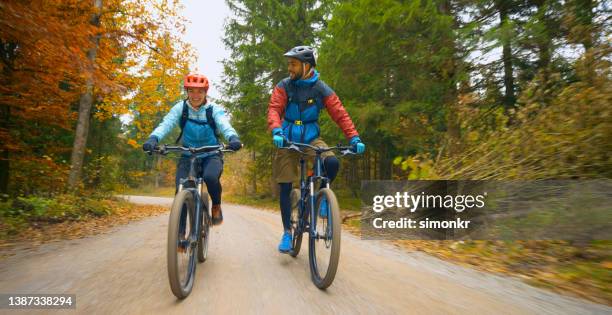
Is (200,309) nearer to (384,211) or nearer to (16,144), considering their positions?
(384,211)

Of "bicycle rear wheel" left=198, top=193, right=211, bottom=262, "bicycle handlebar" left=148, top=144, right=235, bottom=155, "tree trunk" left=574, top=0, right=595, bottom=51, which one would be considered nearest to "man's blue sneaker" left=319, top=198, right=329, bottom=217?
"bicycle handlebar" left=148, top=144, right=235, bottom=155

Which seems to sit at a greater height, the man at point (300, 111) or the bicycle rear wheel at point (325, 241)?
the man at point (300, 111)

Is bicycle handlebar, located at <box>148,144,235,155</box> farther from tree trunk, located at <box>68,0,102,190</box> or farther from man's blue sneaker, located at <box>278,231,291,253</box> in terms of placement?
tree trunk, located at <box>68,0,102,190</box>

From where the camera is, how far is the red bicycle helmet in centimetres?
347

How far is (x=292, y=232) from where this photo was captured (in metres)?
3.95

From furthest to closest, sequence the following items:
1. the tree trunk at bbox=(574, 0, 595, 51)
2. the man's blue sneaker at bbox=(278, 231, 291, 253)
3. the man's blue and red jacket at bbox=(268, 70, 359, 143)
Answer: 1. the tree trunk at bbox=(574, 0, 595, 51)
2. the man's blue sneaker at bbox=(278, 231, 291, 253)
3. the man's blue and red jacket at bbox=(268, 70, 359, 143)

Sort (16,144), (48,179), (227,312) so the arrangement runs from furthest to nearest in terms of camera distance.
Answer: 1. (48,179)
2. (16,144)
3. (227,312)

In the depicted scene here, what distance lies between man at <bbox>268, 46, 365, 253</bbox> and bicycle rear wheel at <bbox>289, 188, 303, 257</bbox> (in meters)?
0.06

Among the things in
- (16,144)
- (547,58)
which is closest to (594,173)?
(547,58)

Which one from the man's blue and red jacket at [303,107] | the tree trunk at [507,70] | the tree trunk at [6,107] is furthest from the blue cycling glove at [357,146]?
the tree trunk at [6,107]

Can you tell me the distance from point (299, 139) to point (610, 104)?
3665 millimetres

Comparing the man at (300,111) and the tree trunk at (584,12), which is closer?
the man at (300,111)

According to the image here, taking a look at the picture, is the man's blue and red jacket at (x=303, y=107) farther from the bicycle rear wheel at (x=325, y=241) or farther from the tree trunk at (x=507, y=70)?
the tree trunk at (x=507, y=70)

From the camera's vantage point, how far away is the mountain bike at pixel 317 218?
9.08ft
